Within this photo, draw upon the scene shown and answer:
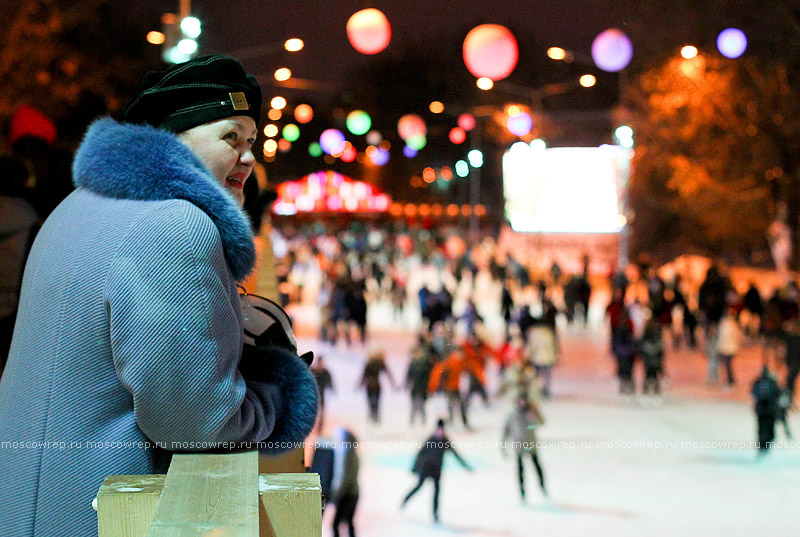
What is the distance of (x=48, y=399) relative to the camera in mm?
1445

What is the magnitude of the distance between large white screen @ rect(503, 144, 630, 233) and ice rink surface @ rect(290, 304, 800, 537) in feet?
46.1

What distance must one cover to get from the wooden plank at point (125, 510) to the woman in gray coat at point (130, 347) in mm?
236

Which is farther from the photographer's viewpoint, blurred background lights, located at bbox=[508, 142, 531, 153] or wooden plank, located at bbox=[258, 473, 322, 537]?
blurred background lights, located at bbox=[508, 142, 531, 153]

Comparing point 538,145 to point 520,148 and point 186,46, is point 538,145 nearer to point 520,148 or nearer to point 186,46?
point 520,148

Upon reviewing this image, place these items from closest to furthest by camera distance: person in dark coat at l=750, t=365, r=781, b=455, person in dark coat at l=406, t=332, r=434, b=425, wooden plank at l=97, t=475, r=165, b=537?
wooden plank at l=97, t=475, r=165, b=537
person in dark coat at l=750, t=365, r=781, b=455
person in dark coat at l=406, t=332, r=434, b=425

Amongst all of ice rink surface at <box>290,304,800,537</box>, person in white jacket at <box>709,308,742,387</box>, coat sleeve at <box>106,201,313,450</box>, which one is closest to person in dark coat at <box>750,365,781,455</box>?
ice rink surface at <box>290,304,800,537</box>

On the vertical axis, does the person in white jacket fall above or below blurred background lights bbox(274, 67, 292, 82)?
below

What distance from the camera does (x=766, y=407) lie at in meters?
11.5

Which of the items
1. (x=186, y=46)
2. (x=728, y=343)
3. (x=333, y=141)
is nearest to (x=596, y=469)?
(x=728, y=343)

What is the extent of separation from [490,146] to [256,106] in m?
52.4

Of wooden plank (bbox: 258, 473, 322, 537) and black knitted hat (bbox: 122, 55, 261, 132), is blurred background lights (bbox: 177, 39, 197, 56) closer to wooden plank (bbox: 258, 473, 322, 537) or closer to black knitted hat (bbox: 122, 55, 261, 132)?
black knitted hat (bbox: 122, 55, 261, 132)

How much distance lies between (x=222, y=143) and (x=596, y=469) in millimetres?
10029

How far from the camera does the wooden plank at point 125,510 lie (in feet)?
3.71

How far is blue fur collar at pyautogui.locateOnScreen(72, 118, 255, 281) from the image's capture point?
1.50 m
